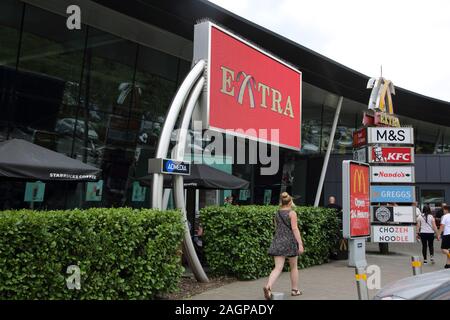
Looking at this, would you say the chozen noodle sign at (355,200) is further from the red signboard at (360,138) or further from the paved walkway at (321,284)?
the red signboard at (360,138)

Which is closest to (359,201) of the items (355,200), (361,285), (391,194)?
(355,200)

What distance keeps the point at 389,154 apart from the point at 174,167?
8.73 meters

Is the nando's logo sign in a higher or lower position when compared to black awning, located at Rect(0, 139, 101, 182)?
higher

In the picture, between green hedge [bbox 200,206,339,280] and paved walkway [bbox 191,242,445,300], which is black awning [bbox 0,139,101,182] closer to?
green hedge [bbox 200,206,339,280]

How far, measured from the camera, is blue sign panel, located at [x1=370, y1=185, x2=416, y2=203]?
47.0 feet

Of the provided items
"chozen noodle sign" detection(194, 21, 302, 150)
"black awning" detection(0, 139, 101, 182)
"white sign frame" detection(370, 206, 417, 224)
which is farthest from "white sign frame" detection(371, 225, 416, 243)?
"black awning" detection(0, 139, 101, 182)

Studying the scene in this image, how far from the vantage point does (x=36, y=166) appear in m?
7.60

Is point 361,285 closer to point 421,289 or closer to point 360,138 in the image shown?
point 421,289

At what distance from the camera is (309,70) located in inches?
698

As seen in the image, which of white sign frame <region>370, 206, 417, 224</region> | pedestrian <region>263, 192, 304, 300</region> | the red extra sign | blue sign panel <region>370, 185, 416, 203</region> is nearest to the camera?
pedestrian <region>263, 192, 304, 300</region>

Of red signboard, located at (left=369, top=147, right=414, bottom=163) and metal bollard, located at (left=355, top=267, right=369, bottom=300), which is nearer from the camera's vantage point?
metal bollard, located at (left=355, top=267, right=369, bottom=300)

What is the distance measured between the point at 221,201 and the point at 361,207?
725cm

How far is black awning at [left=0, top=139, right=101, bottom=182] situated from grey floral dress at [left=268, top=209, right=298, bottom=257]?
138 inches

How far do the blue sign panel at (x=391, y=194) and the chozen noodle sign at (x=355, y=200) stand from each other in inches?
78.4
